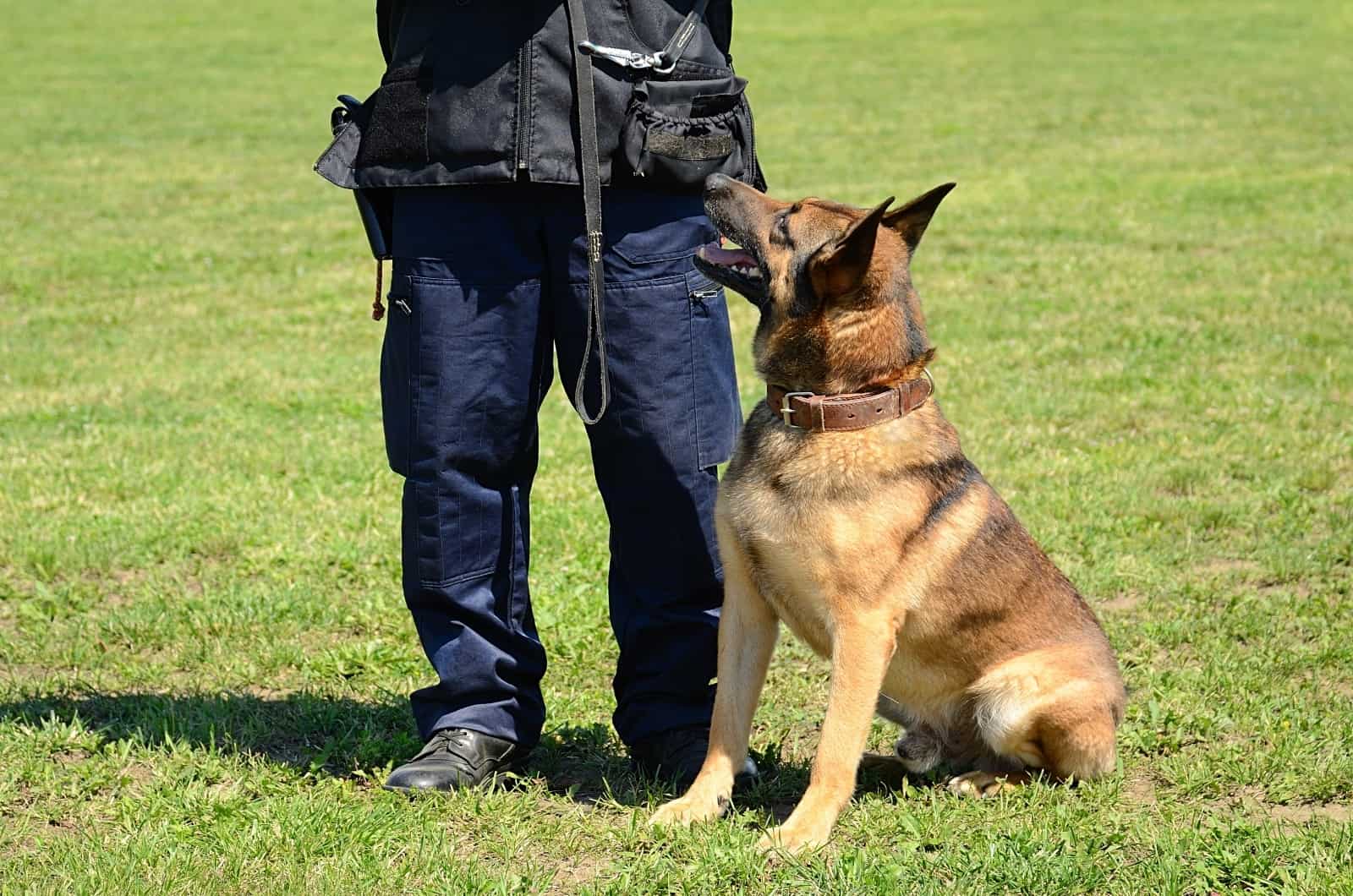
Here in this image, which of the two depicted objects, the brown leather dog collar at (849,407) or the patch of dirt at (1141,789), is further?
the patch of dirt at (1141,789)

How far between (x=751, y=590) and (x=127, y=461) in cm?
435

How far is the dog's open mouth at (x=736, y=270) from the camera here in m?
3.74

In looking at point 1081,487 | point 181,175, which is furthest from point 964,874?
point 181,175

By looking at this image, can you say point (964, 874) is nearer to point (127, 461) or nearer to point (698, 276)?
point (698, 276)

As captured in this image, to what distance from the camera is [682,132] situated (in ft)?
12.5

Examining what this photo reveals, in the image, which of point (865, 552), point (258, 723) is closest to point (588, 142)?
point (865, 552)

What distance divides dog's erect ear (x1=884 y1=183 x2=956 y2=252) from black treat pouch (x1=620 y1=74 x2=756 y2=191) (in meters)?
0.45

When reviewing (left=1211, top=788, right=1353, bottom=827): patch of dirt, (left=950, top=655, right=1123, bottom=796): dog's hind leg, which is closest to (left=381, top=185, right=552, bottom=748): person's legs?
(left=950, top=655, right=1123, bottom=796): dog's hind leg

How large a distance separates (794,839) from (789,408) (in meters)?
1.04

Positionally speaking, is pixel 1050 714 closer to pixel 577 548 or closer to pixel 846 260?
pixel 846 260

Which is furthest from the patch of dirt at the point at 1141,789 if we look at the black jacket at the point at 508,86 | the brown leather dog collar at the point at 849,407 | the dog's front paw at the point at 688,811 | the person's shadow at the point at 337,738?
the black jacket at the point at 508,86

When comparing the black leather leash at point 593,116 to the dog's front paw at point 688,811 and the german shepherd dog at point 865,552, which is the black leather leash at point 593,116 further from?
the dog's front paw at point 688,811

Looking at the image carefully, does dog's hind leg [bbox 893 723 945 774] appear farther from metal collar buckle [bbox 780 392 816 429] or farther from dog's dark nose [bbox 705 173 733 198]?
dog's dark nose [bbox 705 173 733 198]

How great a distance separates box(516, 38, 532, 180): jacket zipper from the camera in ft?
12.3
